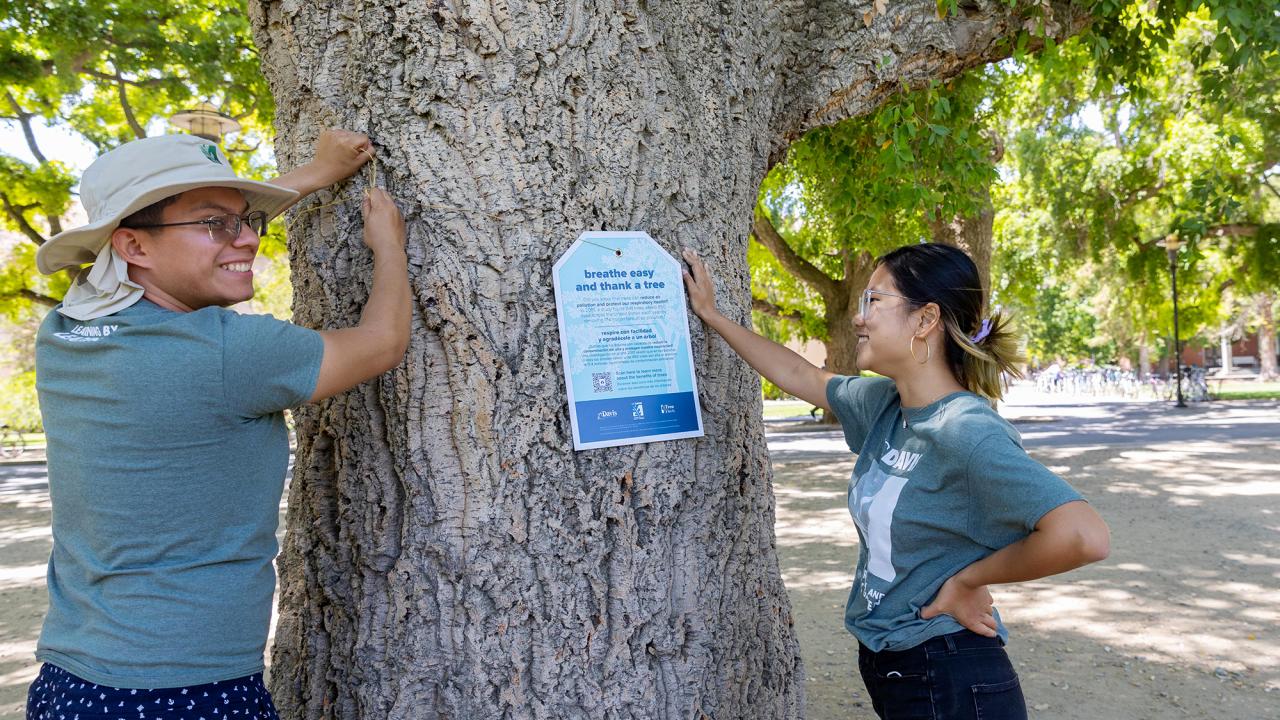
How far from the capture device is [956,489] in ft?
6.56

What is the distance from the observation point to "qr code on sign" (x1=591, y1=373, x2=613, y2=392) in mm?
2217

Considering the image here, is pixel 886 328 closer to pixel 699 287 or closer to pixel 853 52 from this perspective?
pixel 699 287

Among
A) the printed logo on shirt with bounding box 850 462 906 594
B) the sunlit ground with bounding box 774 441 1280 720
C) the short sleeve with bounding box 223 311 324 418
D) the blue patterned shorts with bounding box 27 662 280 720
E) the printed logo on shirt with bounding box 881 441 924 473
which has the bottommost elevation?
the sunlit ground with bounding box 774 441 1280 720

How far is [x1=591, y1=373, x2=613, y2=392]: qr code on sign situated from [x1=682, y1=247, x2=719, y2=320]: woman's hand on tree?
13.6 inches

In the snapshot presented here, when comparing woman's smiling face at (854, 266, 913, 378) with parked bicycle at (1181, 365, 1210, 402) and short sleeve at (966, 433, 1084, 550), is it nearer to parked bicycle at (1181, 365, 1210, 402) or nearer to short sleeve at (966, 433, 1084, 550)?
short sleeve at (966, 433, 1084, 550)

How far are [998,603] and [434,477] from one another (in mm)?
4869

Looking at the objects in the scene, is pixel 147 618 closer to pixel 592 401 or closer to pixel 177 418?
pixel 177 418

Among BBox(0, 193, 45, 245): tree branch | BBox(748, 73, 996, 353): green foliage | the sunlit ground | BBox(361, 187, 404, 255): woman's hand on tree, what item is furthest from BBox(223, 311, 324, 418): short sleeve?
BBox(0, 193, 45, 245): tree branch

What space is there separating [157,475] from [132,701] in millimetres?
413

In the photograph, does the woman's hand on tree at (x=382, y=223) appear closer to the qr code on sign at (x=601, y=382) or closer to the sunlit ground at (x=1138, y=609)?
the qr code on sign at (x=601, y=382)

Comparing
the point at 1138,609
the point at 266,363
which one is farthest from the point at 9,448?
the point at 266,363

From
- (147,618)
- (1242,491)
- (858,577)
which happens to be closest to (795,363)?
(858,577)

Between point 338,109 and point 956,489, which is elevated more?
point 338,109

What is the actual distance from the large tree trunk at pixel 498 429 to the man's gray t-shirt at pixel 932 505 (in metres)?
0.42
